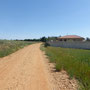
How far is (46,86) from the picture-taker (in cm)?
548

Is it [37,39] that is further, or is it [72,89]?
[37,39]

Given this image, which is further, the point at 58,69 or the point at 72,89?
the point at 58,69

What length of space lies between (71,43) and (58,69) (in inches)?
1033

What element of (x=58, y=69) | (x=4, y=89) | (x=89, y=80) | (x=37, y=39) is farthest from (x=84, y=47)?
(x=37, y=39)

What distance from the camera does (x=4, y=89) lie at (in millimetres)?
5020

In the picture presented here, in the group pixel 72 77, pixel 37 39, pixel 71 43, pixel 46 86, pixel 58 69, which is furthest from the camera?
pixel 37 39

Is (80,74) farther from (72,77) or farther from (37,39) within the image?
(37,39)

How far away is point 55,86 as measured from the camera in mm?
5520

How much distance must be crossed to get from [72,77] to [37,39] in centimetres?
11130

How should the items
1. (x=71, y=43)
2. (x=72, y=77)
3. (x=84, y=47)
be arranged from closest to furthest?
(x=72, y=77)
(x=84, y=47)
(x=71, y=43)

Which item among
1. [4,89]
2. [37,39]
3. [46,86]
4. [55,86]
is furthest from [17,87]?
[37,39]

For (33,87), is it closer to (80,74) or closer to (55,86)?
(55,86)

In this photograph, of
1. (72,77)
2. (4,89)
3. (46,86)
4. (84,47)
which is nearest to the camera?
(4,89)

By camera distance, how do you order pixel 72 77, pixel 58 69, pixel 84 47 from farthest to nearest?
pixel 84 47
pixel 58 69
pixel 72 77
